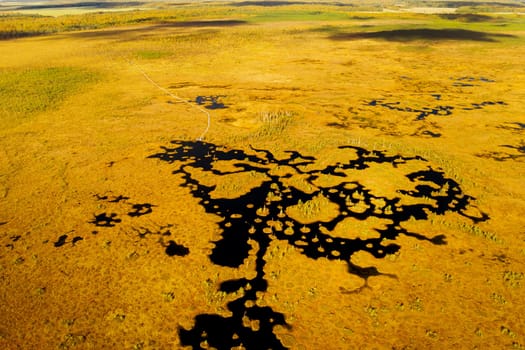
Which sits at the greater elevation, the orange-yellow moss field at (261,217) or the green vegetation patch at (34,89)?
the green vegetation patch at (34,89)

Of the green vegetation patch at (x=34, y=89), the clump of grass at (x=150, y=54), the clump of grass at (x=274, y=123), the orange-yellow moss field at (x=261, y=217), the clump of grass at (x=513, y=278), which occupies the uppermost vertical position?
the clump of grass at (x=150, y=54)

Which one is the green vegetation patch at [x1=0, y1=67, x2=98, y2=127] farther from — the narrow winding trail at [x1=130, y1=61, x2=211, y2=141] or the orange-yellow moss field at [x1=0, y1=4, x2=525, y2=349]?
the narrow winding trail at [x1=130, y1=61, x2=211, y2=141]

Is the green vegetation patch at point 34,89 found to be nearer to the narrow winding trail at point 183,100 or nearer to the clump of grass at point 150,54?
the narrow winding trail at point 183,100

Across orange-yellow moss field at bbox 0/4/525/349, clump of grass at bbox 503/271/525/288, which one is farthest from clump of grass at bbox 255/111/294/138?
clump of grass at bbox 503/271/525/288

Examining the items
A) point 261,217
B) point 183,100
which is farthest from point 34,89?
point 261,217

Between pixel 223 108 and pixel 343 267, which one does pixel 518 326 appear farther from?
pixel 223 108

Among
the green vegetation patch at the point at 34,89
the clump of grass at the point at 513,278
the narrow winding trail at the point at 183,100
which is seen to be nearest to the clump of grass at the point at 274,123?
the narrow winding trail at the point at 183,100
